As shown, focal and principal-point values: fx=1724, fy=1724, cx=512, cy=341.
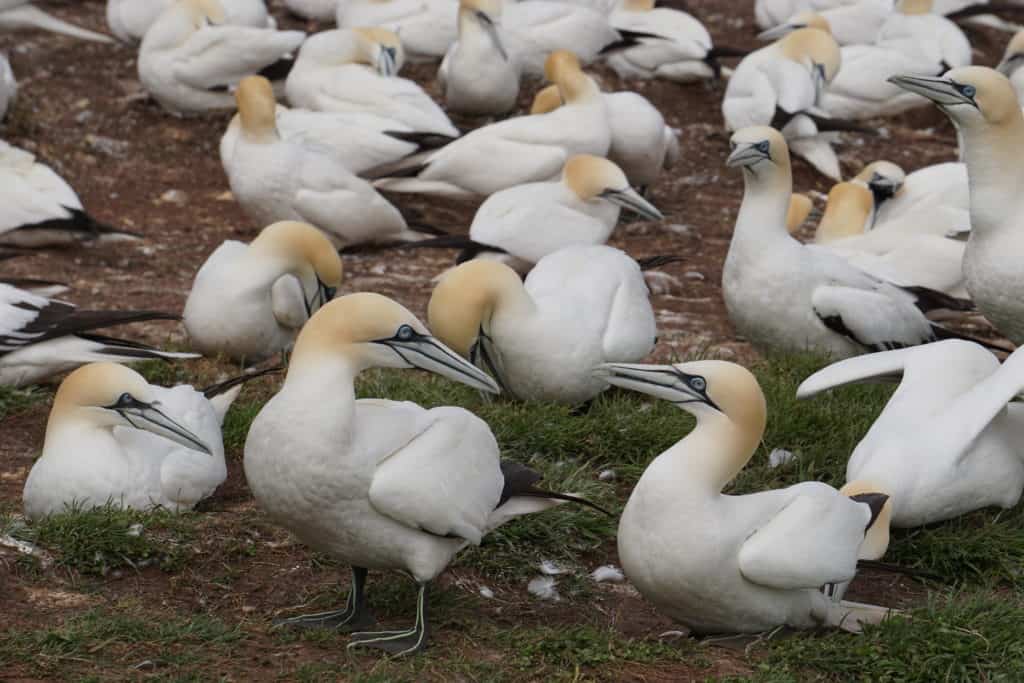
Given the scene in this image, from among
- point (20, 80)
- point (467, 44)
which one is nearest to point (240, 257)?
point (467, 44)

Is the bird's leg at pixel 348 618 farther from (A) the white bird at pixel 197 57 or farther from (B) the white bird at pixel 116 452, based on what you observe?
(A) the white bird at pixel 197 57

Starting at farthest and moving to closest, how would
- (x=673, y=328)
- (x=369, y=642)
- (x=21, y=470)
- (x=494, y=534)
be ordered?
1. (x=673, y=328)
2. (x=21, y=470)
3. (x=494, y=534)
4. (x=369, y=642)

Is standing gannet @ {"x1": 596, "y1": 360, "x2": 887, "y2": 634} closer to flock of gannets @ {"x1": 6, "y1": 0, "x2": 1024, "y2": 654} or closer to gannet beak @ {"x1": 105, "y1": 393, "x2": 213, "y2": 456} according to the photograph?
flock of gannets @ {"x1": 6, "y1": 0, "x2": 1024, "y2": 654}

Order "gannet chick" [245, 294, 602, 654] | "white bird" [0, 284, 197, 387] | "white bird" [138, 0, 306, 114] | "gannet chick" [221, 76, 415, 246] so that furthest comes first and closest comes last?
"white bird" [138, 0, 306, 114] → "gannet chick" [221, 76, 415, 246] → "white bird" [0, 284, 197, 387] → "gannet chick" [245, 294, 602, 654]

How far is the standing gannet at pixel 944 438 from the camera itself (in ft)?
17.0

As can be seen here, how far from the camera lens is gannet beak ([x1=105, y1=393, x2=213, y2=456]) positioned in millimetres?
A: 5160

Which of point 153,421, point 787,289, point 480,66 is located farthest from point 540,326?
point 480,66

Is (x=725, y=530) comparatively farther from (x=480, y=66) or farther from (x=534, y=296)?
(x=480, y=66)

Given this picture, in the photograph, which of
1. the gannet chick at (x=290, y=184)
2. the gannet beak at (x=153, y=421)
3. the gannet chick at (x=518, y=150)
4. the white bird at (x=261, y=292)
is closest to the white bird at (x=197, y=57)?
the gannet chick at (x=518, y=150)

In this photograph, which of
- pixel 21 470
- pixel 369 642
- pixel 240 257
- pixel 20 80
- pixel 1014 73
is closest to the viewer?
pixel 369 642

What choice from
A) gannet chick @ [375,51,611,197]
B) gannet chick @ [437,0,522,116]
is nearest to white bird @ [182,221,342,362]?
gannet chick @ [375,51,611,197]

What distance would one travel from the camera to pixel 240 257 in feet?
23.1

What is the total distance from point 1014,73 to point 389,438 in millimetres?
7231

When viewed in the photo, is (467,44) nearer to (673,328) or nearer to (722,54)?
(722,54)
